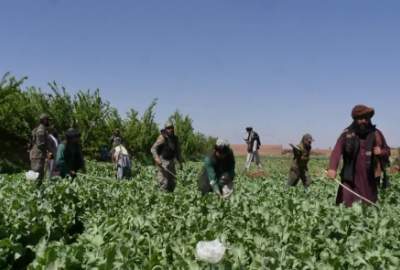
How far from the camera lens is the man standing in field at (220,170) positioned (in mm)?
8562

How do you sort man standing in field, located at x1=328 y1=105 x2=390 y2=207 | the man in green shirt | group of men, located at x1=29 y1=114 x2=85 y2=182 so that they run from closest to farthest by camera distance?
man standing in field, located at x1=328 y1=105 x2=390 y2=207, the man in green shirt, group of men, located at x1=29 y1=114 x2=85 y2=182

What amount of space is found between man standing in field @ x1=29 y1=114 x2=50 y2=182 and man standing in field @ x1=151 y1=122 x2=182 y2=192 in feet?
8.72

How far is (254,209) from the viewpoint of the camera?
675 cm

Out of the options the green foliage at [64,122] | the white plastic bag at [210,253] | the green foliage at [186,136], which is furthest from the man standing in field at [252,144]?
the white plastic bag at [210,253]

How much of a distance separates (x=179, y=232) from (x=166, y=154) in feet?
18.1

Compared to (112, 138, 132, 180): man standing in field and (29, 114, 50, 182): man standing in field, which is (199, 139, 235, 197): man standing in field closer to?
(29, 114, 50, 182): man standing in field

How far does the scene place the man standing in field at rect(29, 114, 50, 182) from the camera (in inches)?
487

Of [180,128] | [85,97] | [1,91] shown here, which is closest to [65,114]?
[85,97]

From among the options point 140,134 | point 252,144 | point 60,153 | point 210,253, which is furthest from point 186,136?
point 210,253

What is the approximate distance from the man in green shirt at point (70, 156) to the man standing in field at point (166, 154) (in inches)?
54.1

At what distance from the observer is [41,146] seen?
12.6 m

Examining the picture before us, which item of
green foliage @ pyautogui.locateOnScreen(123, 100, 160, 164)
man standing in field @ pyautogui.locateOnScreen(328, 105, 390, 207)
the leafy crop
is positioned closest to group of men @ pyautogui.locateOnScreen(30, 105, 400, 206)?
man standing in field @ pyautogui.locateOnScreen(328, 105, 390, 207)

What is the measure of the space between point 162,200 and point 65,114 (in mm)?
23157

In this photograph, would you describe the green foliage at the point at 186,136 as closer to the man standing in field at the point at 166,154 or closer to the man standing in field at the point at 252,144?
the man standing in field at the point at 252,144
